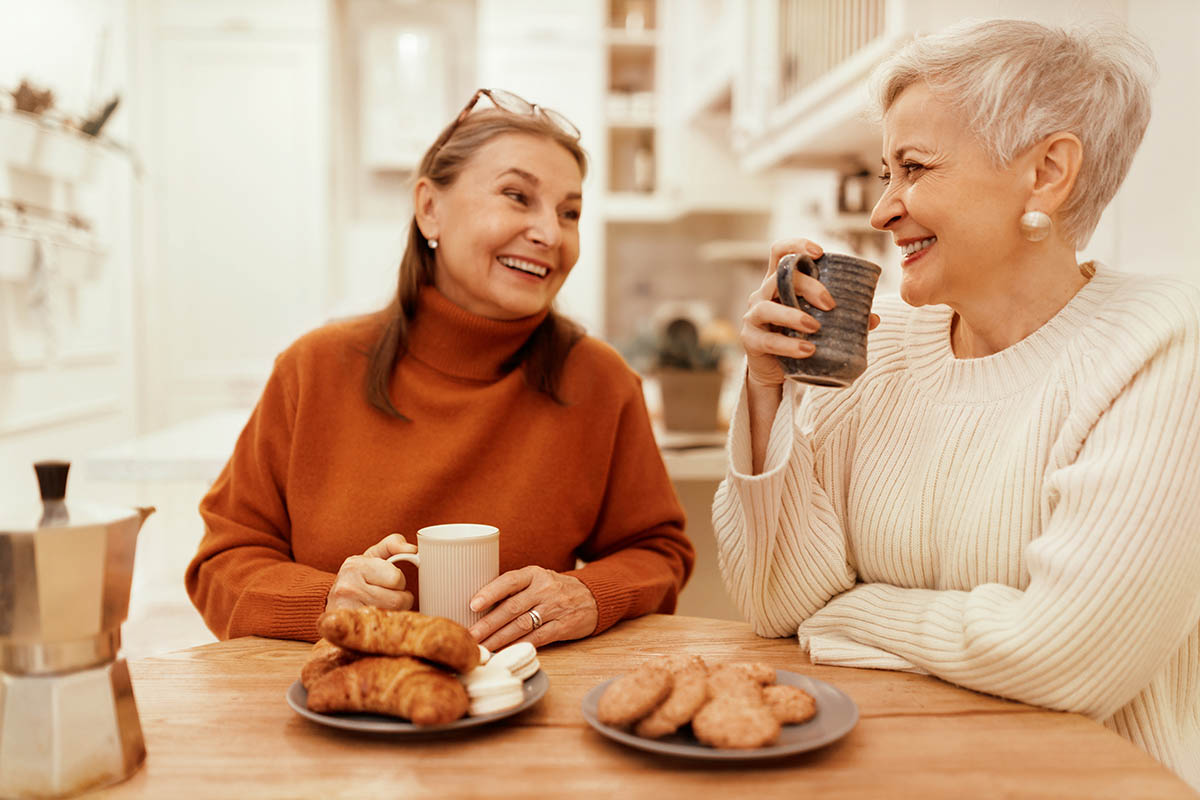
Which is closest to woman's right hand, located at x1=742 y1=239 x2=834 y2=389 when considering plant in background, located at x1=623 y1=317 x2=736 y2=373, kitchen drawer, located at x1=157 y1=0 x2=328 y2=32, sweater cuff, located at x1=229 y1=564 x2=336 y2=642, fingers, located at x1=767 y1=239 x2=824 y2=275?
fingers, located at x1=767 y1=239 x2=824 y2=275

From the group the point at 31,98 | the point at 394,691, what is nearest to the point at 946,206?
the point at 394,691

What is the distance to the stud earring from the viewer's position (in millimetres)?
1062

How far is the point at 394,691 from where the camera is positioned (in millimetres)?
809

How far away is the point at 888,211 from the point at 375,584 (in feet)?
2.38

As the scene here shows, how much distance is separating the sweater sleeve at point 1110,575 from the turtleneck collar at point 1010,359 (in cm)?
11

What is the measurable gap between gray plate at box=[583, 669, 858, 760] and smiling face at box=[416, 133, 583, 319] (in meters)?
0.77

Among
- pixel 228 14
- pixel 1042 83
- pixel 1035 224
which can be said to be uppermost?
pixel 228 14

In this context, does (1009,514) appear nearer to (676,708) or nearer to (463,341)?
(676,708)

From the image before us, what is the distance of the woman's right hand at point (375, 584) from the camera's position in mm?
1088

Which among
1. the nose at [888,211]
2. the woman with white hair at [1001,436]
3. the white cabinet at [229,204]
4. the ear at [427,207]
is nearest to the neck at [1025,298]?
the woman with white hair at [1001,436]

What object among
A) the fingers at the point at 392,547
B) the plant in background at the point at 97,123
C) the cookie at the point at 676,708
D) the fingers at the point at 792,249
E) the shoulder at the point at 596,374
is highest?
the plant in background at the point at 97,123

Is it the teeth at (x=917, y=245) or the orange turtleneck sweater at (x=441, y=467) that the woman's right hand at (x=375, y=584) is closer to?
the orange turtleneck sweater at (x=441, y=467)

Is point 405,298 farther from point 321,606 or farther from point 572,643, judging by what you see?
point 572,643

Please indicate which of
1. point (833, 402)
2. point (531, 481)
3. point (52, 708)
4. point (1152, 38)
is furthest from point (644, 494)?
point (1152, 38)
